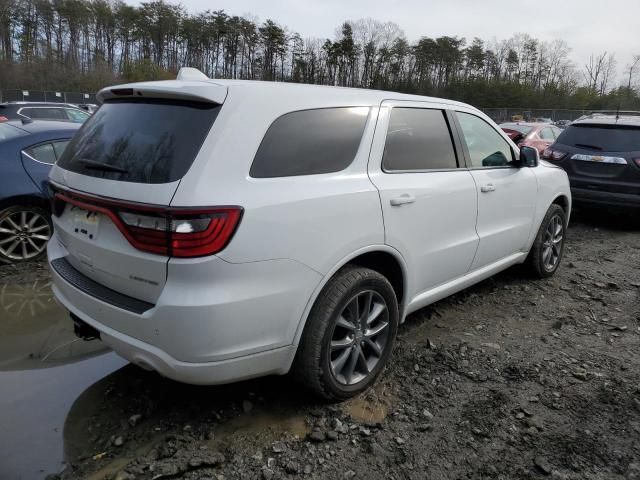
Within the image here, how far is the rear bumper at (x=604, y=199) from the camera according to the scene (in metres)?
7.04

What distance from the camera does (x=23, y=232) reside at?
4973 millimetres

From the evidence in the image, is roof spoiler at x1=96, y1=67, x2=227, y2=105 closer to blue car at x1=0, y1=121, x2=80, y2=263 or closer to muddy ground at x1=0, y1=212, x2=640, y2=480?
muddy ground at x1=0, y1=212, x2=640, y2=480

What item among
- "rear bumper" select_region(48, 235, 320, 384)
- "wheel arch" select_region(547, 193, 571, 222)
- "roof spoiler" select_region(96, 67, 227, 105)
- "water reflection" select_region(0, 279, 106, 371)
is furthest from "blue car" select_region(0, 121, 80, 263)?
"wheel arch" select_region(547, 193, 571, 222)

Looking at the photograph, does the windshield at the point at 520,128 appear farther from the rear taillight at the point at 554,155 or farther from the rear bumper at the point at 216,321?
the rear bumper at the point at 216,321

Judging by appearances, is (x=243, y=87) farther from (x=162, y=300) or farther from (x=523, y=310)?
(x=523, y=310)

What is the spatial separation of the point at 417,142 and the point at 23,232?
3.95 meters

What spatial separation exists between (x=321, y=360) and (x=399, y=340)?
1219mm

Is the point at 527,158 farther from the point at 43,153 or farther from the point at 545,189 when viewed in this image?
the point at 43,153

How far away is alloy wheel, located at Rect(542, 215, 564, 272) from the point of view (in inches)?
193

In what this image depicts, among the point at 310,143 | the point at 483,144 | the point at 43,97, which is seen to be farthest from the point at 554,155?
the point at 43,97

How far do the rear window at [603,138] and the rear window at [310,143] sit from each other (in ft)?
19.3

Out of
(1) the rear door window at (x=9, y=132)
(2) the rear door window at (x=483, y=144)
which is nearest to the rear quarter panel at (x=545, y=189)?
(2) the rear door window at (x=483, y=144)

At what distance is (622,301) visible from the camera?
4.57 m

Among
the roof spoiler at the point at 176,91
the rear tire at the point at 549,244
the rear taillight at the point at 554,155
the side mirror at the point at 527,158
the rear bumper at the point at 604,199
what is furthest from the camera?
the rear taillight at the point at 554,155
